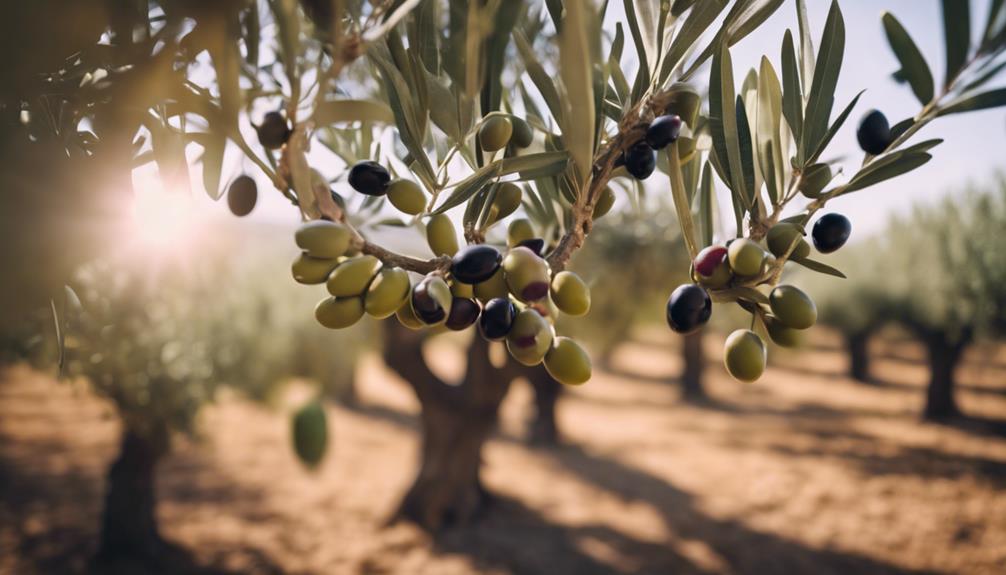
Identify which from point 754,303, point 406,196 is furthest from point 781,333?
point 406,196

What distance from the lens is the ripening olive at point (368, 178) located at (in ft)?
2.88

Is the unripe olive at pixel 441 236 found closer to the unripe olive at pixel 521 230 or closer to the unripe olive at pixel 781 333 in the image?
the unripe olive at pixel 521 230

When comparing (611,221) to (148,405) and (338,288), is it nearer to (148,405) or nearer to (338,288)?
(148,405)

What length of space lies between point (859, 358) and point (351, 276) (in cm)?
1698

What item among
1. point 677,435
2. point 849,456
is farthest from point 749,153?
point 677,435

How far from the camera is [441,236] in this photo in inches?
35.4

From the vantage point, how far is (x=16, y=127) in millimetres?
686

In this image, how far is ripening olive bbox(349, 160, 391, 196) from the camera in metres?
0.88

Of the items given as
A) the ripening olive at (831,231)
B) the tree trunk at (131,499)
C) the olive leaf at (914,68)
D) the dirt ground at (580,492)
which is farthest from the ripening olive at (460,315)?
the tree trunk at (131,499)

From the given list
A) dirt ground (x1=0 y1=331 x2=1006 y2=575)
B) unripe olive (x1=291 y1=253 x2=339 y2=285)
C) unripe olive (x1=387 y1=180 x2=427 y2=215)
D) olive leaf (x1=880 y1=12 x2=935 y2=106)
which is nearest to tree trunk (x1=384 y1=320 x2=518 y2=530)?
dirt ground (x1=0 y1=331 x2=1006 y2=575)

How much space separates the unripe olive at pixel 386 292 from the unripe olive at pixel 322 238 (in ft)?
0.22

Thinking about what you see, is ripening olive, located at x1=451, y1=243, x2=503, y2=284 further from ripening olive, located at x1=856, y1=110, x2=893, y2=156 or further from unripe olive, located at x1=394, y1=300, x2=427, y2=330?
ripening olive, located at x1=856, y1=110, x2=893, y2=156

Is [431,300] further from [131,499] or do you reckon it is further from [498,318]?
[131,499]

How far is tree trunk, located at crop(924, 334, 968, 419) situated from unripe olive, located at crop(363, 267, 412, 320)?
12524 mm
